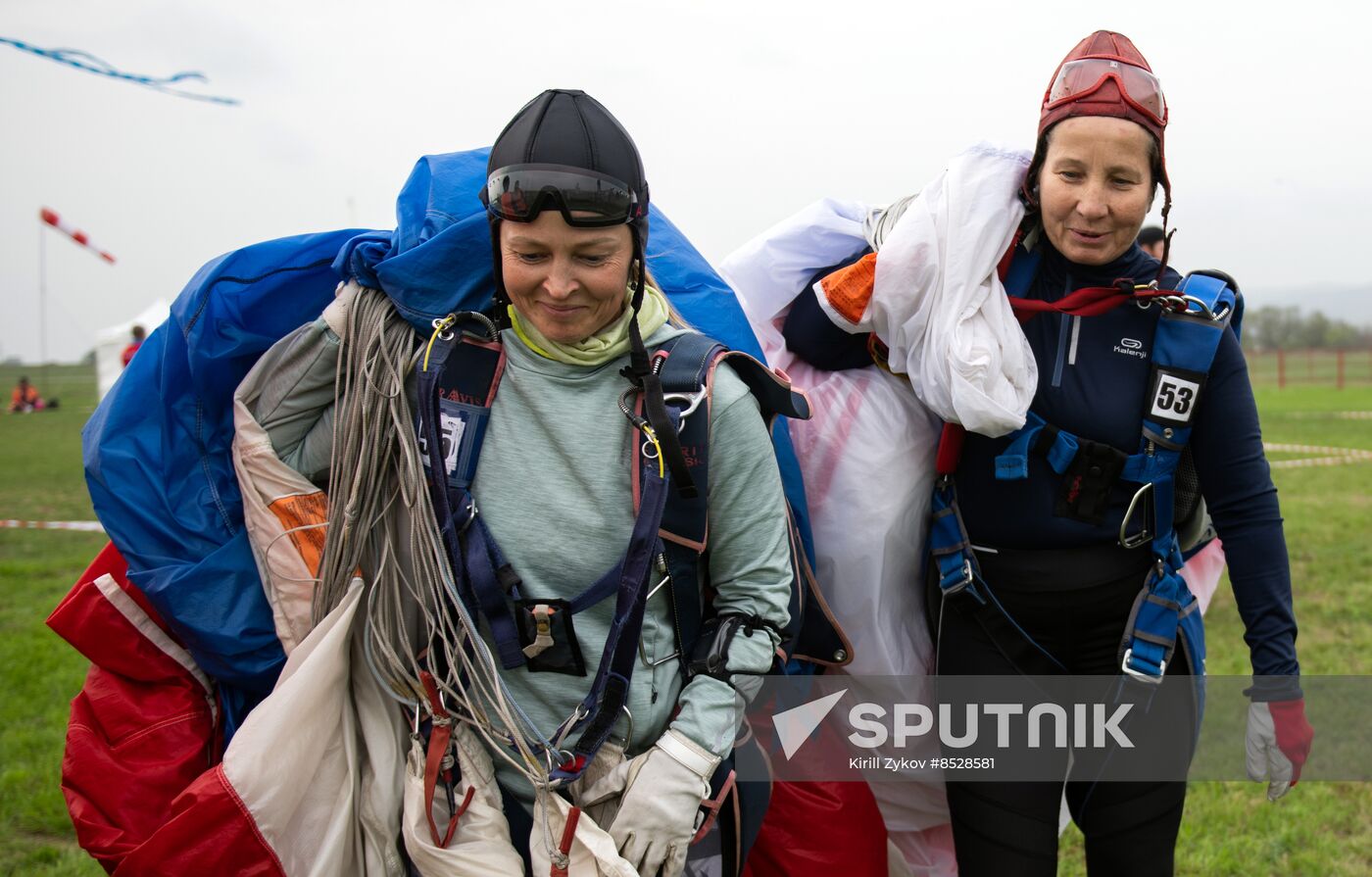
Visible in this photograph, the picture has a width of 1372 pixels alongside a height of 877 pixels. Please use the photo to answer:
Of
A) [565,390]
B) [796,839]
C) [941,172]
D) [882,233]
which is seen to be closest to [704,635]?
[565,390]

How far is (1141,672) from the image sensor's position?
2021 millimetres

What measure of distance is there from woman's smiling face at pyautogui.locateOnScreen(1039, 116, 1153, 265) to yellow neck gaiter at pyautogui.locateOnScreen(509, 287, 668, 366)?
0.82 meters

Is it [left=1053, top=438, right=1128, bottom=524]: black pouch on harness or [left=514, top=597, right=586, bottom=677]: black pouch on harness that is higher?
[left=1053, top=438, right=1128, bottom=524]: black pouch on harness

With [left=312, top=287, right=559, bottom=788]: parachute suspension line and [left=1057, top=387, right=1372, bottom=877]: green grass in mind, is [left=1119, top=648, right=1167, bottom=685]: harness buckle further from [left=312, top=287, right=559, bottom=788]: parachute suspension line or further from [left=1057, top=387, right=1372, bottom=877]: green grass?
[left=1057, top=387, right=1372, bottom=877]: green grass

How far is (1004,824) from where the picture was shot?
2047 mm

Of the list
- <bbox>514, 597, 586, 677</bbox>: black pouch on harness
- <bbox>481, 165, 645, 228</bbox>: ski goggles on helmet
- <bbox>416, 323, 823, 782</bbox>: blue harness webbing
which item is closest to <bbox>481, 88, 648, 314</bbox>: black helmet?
<bbox>481, 165, 645, 228</bbox>: ski goggles on helmet

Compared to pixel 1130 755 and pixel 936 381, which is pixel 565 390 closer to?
pixel 936 381

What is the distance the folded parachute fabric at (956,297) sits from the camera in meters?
1.93

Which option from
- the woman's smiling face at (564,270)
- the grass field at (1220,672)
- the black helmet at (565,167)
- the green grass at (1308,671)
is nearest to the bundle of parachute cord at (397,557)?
the woman's smiling face at (564,270)

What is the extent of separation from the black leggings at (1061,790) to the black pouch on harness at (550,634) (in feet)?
3.02

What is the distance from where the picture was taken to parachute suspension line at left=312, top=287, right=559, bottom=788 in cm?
170

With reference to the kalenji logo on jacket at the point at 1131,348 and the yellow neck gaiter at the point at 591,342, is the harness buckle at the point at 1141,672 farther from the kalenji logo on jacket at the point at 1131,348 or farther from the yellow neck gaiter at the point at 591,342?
the yellow neck gaiter at the point at 591,342

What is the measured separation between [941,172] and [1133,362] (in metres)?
0.54

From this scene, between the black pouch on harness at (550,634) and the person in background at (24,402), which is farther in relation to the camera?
the person in background at (24,402)
